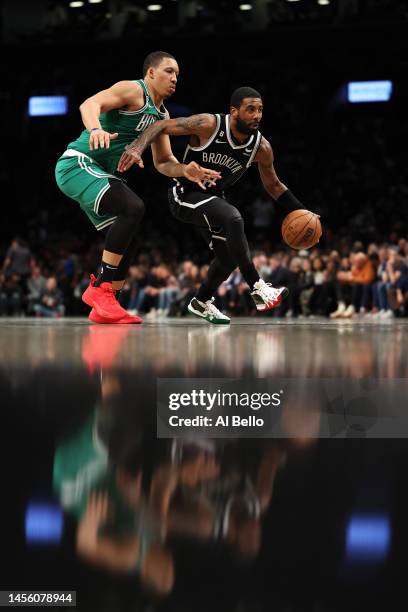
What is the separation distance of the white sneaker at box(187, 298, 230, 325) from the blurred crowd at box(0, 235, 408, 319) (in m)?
5.42

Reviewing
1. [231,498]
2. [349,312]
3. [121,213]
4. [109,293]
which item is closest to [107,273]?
[109,293]

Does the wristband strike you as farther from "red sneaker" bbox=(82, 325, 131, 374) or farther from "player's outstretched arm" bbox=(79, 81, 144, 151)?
"red sneaker" bbox=(82, 325, 131, 374)

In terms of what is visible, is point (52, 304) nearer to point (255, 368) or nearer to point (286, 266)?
point (286, 266)

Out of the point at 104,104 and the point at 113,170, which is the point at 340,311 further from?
the point at 104,104

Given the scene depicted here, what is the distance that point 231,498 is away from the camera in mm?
1244

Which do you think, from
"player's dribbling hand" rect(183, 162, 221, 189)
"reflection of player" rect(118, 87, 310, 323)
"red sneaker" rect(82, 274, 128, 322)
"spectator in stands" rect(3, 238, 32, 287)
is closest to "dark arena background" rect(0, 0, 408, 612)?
"red sneaker" rect(82, 274, 128, 322)

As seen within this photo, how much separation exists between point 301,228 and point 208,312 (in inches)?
31.7

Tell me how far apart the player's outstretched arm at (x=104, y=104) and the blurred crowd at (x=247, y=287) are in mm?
6266

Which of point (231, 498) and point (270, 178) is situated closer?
point (231, 498)

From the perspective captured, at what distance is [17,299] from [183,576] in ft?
47.1

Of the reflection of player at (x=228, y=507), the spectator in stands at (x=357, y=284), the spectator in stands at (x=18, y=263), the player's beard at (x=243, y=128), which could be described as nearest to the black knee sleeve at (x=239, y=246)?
the player's beard at (x=243, y=128)

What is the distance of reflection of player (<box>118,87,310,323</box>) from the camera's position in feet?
17.0

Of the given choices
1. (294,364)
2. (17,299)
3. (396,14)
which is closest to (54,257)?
(17,299)

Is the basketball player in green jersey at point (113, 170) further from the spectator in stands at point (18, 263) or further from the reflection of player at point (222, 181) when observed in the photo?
the spectator in stands at point (18, 263)
